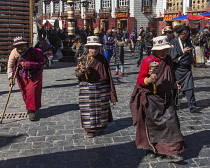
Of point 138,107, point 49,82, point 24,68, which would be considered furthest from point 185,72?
point 49,82

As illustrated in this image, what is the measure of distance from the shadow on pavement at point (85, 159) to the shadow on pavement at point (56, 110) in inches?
87.2

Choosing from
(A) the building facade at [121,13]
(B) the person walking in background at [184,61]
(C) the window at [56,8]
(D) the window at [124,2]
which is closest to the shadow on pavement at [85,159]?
(B) the person walking in background at [184,61]

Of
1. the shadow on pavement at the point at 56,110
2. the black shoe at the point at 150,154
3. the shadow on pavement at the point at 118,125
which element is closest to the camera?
the black shoe at the point at 150,154

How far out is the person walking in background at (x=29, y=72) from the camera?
634 cm

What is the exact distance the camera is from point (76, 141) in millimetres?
5059

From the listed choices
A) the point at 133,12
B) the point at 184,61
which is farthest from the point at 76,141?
the point at 133,12

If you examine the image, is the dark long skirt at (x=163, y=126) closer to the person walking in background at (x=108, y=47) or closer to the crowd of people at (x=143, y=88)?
the crowd of people at (x=143, y=88)

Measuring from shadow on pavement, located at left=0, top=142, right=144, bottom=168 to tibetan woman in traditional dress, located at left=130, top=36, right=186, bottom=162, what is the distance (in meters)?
0.31

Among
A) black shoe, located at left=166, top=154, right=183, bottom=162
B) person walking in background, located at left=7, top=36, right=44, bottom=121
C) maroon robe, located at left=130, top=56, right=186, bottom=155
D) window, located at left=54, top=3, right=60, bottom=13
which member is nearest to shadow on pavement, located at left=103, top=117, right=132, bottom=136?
maroon robe, located at left=130, top=56, right=186, bottom=155

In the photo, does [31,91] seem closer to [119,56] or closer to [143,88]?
[143,88]

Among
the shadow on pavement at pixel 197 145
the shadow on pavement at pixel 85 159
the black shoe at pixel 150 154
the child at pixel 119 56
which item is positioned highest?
the child at pixel 119 56

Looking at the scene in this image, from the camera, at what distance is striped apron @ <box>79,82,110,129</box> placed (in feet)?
17.0

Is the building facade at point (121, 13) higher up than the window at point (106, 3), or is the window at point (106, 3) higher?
the window at point (106, 3)

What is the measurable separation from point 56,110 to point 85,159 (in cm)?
293
